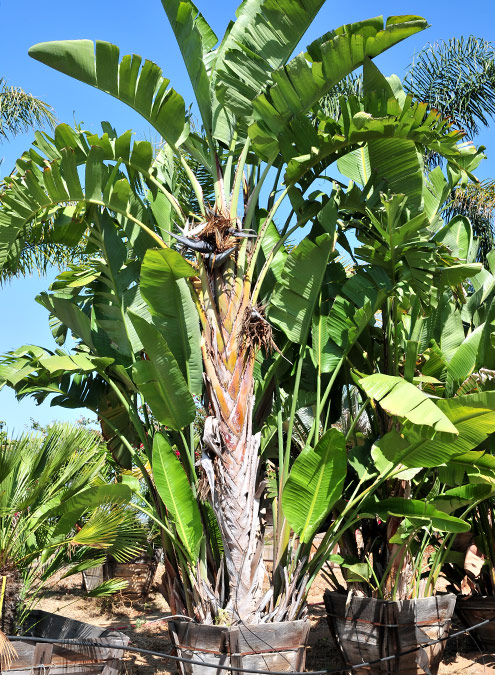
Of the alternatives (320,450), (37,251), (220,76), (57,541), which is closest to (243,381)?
(320,450)

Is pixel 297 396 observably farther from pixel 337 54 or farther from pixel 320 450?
pixel 337 54

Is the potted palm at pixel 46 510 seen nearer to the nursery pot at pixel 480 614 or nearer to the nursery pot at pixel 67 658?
the nursery pot at pixel 67 658

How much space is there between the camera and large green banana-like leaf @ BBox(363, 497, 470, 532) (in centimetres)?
457

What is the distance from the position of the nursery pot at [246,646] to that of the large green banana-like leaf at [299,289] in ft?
7.46

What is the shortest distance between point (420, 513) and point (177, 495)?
1820 millimetres

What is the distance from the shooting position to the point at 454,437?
13.6ft

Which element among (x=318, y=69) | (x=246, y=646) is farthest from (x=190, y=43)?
(x=246, y=646)

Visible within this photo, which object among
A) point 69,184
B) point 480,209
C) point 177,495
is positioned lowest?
point 177,495

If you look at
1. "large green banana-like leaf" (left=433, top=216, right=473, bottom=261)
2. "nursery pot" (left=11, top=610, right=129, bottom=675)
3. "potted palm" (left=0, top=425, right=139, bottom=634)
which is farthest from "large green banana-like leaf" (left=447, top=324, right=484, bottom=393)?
"nursery pot" (left=11, top=610, right=129, bottom=675)

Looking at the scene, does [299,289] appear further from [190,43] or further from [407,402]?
[190,43]

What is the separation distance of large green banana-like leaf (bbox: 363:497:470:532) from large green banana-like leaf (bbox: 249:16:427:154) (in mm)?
3066

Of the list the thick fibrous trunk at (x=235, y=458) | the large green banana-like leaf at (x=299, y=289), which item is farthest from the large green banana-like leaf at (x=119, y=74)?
the thick fibrous trunk at (x=235, y=458)

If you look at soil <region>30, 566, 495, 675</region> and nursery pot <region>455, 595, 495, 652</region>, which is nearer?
soil <region>30, 566, 495, 675</region>

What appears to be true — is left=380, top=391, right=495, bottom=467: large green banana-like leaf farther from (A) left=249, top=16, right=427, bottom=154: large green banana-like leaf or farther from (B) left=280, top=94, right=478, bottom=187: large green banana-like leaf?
(A) left=249, top=16, right=427, bottom=154: large green banana-like leaf
